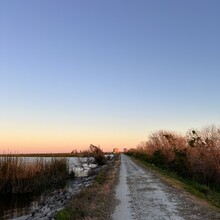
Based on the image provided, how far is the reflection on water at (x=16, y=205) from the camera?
2289 centimetres

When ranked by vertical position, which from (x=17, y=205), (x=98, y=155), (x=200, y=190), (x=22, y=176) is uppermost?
(x=98, y=155)

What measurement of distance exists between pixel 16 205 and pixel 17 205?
7cm

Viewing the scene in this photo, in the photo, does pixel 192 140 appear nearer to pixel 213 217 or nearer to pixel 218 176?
pixel 218 176

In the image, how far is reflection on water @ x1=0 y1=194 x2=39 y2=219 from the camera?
22.9m

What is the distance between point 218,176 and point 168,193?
1613cm

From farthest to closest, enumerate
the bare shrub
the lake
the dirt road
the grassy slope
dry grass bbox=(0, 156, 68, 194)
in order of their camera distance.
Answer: the bare shrub < dry grass bbox=(0, 156, 68, 194) < the lake < the grassy slope < the dirt road

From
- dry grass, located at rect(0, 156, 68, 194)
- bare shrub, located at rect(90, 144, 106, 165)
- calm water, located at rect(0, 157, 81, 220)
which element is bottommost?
calm water, located at rect(0, 157, 81, 220)

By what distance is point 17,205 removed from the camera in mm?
25688

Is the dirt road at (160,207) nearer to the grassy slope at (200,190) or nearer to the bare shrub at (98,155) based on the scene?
the grassy slope at (200,190)

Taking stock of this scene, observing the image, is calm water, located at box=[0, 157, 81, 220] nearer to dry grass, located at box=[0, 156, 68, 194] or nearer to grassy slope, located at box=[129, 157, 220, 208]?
dry grass, located at box=[0, 156, 68, 194]

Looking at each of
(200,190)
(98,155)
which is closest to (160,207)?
(200,190)

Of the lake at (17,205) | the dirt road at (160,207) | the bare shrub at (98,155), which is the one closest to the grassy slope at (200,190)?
the dirt road at (160,207)

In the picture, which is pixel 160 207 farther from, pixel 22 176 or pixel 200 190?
pixel 22 176

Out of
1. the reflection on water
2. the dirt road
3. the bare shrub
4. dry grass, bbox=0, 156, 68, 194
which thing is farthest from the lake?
the bare shrub
